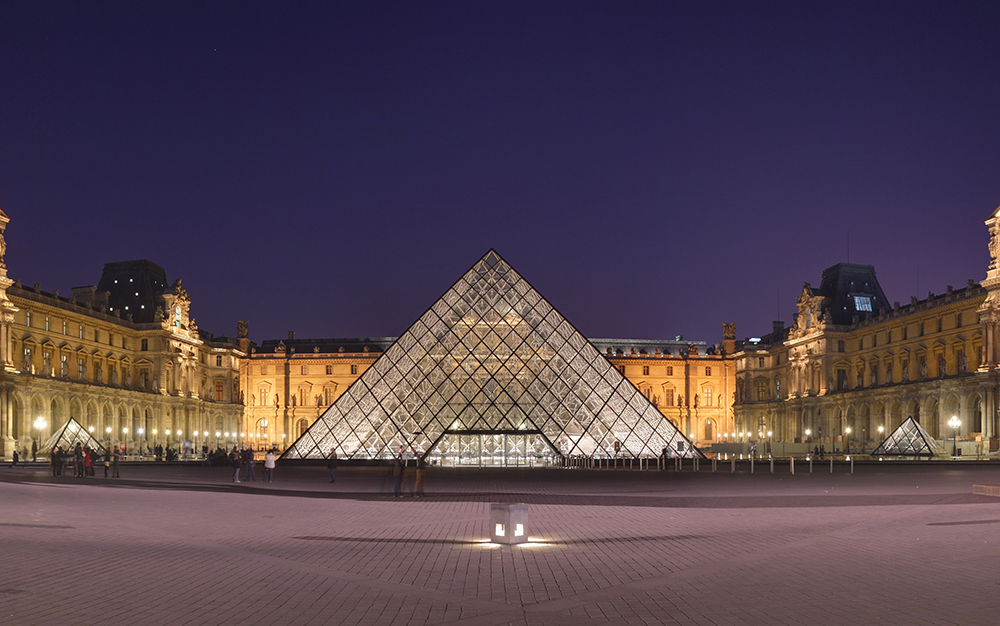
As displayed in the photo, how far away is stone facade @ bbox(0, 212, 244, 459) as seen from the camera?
44719mm

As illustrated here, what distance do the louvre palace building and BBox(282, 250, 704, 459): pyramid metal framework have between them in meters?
0.07

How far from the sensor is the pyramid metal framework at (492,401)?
3191 centimetres

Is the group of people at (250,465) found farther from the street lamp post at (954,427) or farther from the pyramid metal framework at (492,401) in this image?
the street lamp post at (954,427)

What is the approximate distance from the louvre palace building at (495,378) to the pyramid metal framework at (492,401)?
7cm

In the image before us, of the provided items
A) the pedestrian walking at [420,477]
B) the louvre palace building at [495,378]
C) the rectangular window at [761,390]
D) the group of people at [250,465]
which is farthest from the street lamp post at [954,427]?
the pedestrian walking at [420,477]

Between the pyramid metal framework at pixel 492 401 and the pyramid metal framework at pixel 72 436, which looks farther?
the pyramid metal framework at pixel 72 436

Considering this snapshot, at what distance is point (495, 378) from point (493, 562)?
24860mm

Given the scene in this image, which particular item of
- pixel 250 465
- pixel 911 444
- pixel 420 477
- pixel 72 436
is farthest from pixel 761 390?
pixel 420 477

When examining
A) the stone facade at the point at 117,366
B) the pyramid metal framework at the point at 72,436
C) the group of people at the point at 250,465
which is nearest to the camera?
the group of people at the point at 250,465

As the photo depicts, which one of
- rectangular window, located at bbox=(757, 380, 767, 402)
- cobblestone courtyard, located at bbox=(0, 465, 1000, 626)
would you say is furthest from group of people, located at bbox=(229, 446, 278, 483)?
rectangular window, located at bbox=(757, 380, 767, 402)

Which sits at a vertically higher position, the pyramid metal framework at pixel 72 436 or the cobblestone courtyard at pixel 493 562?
the cobblestone courtyard at pixel 493 562

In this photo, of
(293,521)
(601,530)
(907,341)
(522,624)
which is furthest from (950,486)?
(907,341)

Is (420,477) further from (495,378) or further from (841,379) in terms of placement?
(841,379)

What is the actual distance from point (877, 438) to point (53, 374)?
46074 millimetres
